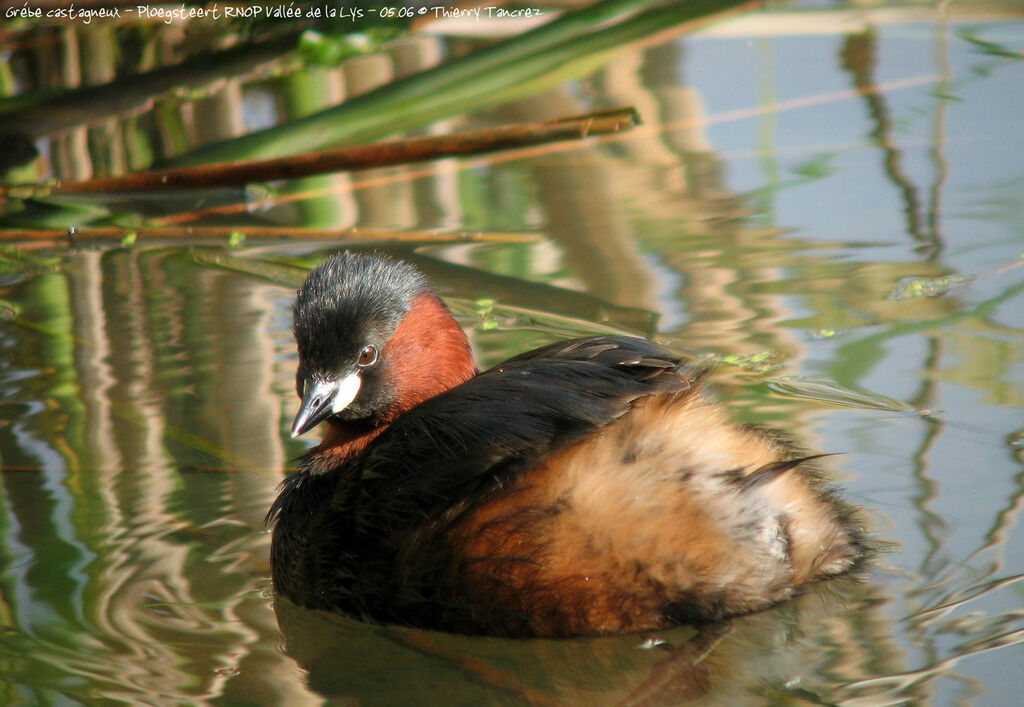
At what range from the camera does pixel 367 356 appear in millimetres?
3209

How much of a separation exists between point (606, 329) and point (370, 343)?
1260 mm

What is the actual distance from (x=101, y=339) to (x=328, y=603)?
2.08 metres

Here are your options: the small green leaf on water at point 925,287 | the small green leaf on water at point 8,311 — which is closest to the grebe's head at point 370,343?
the small green leaf on water at point 925,287

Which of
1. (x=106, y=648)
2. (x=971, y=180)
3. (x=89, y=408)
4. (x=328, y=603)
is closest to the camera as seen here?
(x=106, y=648)

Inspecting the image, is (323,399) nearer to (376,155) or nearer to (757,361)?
(757,361)

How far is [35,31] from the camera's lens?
8.23 metres

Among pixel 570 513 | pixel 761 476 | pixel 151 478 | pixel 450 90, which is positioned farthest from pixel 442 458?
pixel 450 90

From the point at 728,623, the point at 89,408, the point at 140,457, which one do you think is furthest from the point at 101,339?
the point at 728,623

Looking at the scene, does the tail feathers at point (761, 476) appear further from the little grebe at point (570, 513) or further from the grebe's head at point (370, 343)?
the grebe's head at point (370, 343)

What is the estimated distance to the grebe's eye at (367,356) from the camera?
3.19 metres

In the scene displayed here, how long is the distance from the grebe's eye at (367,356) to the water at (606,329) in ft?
1.75

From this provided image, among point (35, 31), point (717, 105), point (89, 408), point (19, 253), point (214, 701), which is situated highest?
point (35, 31)

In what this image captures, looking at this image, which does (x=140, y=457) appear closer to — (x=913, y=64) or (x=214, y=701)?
(x=214, y=701)

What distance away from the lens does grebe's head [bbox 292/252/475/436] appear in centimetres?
314
